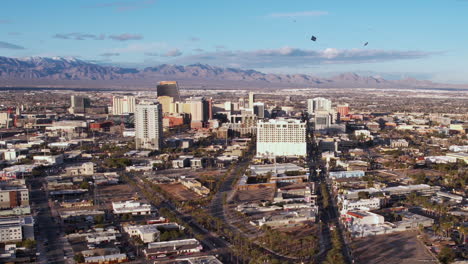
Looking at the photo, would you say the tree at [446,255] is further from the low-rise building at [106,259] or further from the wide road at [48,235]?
the wide road at [48,235]

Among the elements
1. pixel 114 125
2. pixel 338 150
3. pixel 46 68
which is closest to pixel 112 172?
pixel 338 150

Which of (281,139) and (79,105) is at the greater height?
(79,105)

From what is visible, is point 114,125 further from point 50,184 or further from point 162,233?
point 162,233

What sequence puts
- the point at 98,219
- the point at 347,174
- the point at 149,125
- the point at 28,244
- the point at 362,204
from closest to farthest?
the point at 28,244, the point at 98,219, the point at 362,204, the point at 347,174, the point at 149,125

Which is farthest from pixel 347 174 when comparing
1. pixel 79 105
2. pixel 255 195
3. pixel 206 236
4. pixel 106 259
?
pixel 79 105

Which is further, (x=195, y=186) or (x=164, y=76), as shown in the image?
(x=164, y=76)

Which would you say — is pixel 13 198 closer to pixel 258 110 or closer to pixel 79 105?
pixel 258 110
